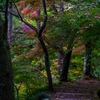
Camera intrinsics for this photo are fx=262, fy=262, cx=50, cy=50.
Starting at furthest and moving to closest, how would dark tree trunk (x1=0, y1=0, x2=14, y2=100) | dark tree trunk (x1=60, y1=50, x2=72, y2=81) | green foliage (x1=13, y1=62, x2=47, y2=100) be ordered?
dark tree trunk (x1=60, y1=50, x2=72, y2=81)
green foliage (x1=13, y1=62, x2=47, y2=100)
dark tree trunk (x1=0, y1=0, x2=14, y2=100)

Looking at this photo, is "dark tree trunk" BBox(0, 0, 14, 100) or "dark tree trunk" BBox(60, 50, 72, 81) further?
"dark tree trunk" BBox(60, 50, 72, 81)

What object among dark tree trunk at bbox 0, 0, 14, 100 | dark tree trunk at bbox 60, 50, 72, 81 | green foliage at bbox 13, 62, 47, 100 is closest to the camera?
dark tree trunk at bbox 0, 0, 14, 100

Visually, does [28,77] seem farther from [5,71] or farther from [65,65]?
[5,71]

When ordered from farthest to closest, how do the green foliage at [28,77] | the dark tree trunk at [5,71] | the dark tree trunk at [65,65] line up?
the dark tree trunk at [65,65] → the green foliage at [28,77] → the dark tree trunk at [5,71]

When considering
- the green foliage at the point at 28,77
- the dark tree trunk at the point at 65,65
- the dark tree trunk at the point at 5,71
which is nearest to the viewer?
the dark tree trunk at the point at 5,71

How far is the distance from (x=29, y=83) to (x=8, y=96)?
5.60 m

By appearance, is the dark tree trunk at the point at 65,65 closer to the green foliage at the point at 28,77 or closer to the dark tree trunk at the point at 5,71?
the green foliage at the point at 28,77

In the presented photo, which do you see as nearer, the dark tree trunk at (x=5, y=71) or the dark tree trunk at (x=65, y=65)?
the dark tree trunk at (x=5, y=71)

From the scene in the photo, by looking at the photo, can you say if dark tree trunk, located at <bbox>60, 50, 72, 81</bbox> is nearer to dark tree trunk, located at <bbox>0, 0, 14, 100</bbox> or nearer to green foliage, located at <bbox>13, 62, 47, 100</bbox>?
green foliage, located at <bbox>13, 62, 47, 100</bbox>

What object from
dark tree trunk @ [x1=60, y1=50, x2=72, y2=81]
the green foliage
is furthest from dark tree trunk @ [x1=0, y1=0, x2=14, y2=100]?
dark tree trunk @ [x1=60, y1=50, x2=72, y2=81]

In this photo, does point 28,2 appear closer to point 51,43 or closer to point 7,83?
point 51,43

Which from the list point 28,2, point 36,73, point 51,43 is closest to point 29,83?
point 36,73

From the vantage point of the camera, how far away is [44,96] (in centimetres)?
914

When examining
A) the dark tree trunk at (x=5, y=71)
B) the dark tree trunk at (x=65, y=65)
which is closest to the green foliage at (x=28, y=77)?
the dark tree trunk at (x=65, y=65)
